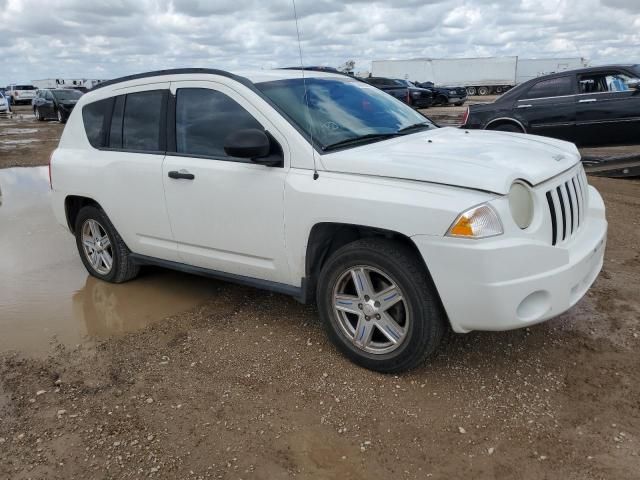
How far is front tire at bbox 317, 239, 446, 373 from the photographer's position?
10.6ft

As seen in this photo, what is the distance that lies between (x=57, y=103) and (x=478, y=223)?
2823 cm

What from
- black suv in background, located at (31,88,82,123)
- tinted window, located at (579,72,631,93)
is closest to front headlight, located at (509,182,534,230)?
tinted window, located at (579,72,631,93)

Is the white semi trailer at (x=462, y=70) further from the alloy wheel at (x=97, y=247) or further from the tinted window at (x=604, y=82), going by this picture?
the alloy wheel at (x=97, y=247)

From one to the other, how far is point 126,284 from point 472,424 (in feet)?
11.6

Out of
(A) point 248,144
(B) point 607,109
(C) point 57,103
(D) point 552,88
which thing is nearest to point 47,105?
Answer: (C) point 57,103

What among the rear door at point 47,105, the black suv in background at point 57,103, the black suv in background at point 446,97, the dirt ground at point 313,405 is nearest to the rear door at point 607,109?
the dirt ground at point 313,405

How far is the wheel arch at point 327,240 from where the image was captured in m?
3.38

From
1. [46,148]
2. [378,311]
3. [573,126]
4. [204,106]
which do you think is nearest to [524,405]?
[378,311]

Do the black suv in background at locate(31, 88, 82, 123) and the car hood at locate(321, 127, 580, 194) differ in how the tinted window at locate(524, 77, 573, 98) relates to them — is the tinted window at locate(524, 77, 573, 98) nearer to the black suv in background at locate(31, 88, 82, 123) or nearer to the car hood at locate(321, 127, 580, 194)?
the car hood at locate(321, 127, 580, 194)

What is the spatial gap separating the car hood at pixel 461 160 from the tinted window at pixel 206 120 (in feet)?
2.76

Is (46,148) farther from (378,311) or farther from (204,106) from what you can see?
(378,311)

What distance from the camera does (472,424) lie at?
306 centimetres

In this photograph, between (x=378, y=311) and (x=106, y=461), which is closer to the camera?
(x=106, y=461)

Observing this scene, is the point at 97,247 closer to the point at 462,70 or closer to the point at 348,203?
the point at 348,203
